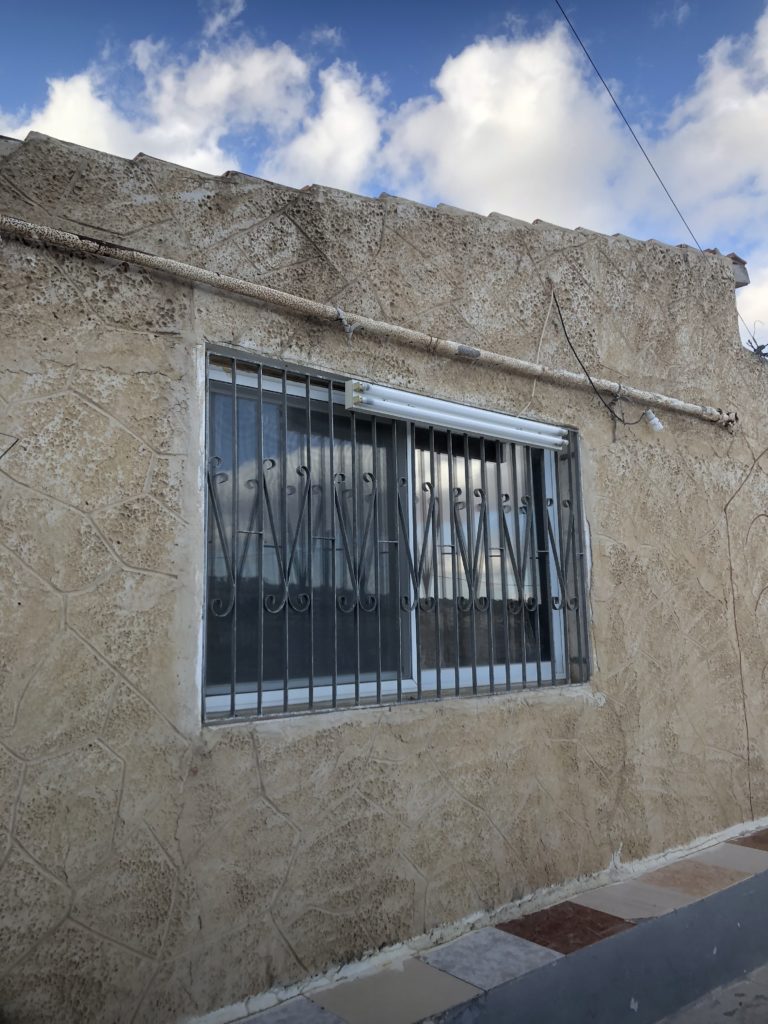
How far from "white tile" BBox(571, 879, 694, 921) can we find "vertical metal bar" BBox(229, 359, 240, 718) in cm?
191

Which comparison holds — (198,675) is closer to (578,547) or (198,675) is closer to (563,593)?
(563,593)

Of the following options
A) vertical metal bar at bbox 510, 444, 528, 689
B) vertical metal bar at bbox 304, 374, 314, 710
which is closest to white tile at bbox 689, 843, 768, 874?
vertical metal bar at bbox 510, 444, 528, 689

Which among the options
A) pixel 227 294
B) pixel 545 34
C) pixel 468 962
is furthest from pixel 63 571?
pixel 545 34

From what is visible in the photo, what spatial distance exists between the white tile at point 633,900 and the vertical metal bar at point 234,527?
191 cm

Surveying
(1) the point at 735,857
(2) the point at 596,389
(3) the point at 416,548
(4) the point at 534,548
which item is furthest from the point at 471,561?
(1) the point at 735,857

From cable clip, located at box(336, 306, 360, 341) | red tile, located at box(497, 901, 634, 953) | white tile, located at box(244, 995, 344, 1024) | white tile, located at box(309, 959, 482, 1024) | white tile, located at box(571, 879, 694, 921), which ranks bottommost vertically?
white tile, located at box(571, 879, 694, 921)

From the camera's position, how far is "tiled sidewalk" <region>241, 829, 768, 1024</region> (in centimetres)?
248

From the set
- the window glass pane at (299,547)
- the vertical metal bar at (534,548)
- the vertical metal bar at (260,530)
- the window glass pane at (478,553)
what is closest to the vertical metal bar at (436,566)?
the window glass pane at (478,553)

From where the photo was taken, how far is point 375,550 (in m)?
3.15

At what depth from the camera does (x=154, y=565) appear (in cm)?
246

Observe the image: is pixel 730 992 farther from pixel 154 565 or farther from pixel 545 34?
pixel 545 34

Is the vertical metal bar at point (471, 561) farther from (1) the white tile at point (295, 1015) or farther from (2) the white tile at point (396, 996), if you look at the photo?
(1) the white tile at point (295, 1015)

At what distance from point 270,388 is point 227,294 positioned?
38cm

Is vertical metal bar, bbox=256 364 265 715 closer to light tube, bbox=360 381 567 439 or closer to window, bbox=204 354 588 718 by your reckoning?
window, bbox=204 354 588 718
